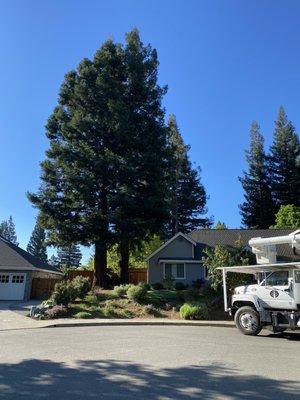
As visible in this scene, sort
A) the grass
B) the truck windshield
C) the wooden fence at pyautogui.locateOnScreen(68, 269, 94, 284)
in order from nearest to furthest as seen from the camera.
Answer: the truck windshield
the grass
the wooden fence at pyautogui.locateOnScreen(68, 269, 94, 284)

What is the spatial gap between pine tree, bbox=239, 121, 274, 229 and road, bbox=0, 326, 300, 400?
40818 millimetres

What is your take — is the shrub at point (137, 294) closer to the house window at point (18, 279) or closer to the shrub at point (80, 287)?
the shrub at point (80, 287)

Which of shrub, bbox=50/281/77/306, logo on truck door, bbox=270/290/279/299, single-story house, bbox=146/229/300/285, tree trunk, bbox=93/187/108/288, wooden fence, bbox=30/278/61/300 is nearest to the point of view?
logo on truck door, bbox=270/290/279/299

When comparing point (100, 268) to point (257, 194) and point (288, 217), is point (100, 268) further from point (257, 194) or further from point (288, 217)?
point (257, 194)

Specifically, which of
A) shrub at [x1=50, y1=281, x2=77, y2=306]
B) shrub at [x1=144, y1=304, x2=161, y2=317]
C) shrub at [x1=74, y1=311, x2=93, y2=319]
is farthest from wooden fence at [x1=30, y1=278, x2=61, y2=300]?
shrub at [x1=144, y1=304, x2=161, y2=317]

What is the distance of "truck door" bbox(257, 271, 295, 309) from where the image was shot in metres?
15.0

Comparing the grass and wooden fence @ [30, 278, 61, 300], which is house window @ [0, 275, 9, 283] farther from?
the grass

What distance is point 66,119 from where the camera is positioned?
114 ft

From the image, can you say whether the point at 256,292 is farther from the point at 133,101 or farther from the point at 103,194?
the point at 133,101

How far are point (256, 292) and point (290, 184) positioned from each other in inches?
1640

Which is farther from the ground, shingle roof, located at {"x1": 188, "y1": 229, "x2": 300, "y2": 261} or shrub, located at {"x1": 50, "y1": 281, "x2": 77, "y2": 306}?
shingle roof, located at {"x1": 188, "y1": 229, "x2": 300, "y2": 261}

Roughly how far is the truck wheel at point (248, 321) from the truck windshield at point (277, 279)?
1.13m

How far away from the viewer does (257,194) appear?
Answer: 183 feet

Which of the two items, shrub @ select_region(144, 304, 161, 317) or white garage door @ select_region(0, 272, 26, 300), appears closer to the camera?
shrub @ select_region(144, 304, 161, 317)
